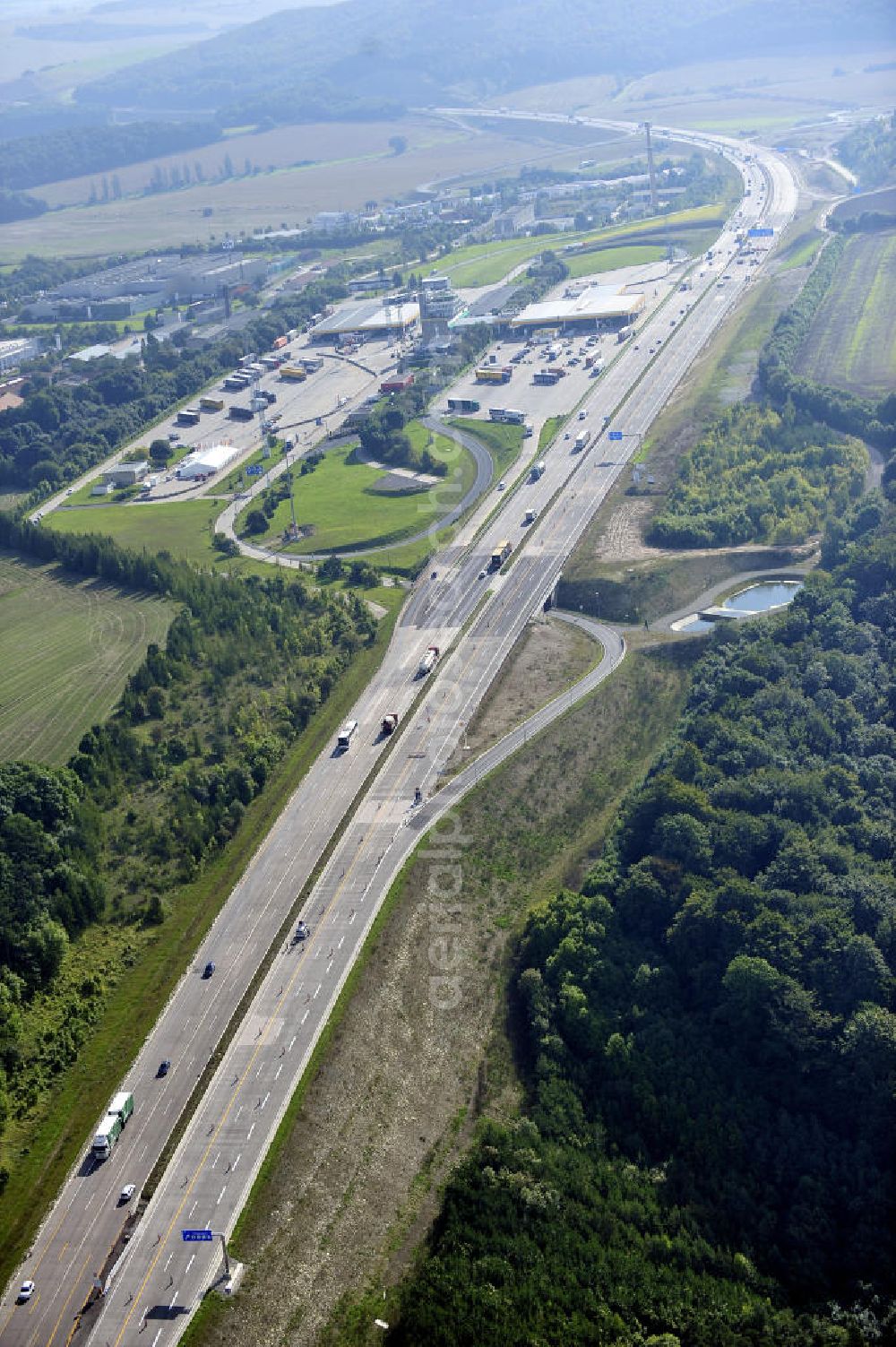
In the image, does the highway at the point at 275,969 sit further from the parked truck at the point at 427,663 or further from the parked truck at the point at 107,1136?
the parked truck at the point at 427,663

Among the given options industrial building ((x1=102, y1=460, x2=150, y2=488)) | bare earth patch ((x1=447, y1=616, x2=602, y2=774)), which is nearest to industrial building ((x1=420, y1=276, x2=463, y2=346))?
industrial building ((x1=102, y1=460, x2=150, y2=488))

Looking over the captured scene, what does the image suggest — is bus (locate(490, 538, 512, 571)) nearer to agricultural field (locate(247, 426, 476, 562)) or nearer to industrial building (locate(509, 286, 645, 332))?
agricultural field (locate(247, 426, 476, 562))

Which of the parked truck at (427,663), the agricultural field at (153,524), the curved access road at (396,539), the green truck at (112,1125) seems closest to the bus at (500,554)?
the curved access road at (396,539)

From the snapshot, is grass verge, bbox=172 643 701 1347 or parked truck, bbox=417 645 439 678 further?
parked truck, bbox=417 645 439 678

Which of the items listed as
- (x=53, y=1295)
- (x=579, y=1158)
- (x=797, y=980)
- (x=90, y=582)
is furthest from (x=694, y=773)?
(x=90, y=582)

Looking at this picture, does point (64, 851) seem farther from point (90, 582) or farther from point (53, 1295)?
point (90, 582)

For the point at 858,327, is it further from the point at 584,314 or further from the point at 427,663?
the point at 427,663

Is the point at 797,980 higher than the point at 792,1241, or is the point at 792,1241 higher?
the point at 797,980
